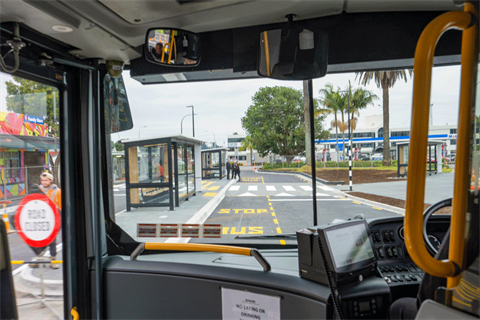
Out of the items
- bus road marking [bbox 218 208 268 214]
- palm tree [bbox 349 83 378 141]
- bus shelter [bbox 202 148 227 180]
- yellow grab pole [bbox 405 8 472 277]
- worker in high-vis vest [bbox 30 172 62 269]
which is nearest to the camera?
yellow grab pole [bbox 405 8 472 277]

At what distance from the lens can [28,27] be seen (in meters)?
1.70

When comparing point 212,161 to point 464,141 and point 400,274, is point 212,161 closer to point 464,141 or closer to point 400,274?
point 400,274

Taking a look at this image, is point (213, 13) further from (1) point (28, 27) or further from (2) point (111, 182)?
(2) point (111, 182)

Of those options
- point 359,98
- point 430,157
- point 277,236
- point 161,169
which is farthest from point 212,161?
point 430,157

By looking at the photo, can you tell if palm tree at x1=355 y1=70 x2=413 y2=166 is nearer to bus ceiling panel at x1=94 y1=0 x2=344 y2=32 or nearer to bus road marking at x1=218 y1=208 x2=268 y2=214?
bus ceiling panel at x1=94 y1=0 x2=344 y2=32

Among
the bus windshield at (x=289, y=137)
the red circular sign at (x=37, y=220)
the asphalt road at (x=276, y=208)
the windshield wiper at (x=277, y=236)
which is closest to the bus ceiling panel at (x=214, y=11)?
the bus windshield at (x=289, y=137)

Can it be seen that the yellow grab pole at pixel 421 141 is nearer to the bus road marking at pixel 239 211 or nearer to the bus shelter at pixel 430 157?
the bus shelter at pixel 430 157

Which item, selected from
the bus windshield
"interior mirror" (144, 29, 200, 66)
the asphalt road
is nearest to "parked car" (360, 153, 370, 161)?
the bus windshield

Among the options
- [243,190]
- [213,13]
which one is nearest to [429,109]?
[213,13]

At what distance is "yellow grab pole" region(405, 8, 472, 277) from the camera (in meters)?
0.64

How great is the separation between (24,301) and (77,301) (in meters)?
0.35

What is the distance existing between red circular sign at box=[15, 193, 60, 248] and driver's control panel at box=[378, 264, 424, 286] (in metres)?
1.98

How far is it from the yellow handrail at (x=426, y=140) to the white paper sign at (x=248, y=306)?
4.17 ft

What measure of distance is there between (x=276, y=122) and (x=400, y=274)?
55.9 inches
